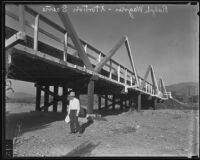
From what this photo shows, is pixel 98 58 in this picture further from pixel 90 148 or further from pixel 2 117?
pixel 2 117

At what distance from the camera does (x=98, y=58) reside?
41.1 feet

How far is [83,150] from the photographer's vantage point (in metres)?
6.26

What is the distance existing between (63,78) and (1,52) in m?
8.66

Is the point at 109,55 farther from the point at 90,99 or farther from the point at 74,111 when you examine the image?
the point at 74,111

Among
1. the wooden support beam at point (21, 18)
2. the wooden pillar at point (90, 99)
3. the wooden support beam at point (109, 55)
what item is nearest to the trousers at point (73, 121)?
the wooden pillar at point (90, 99)

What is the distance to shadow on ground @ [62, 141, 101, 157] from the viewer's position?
19.0 feet

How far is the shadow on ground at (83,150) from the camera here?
5778 millimetres

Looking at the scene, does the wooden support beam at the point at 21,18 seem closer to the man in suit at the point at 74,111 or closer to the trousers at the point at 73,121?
the man in suit at the point at 74,111

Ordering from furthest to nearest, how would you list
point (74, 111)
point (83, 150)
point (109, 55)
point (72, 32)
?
point (109, 55), point (72, 32), point (74, 111), point (83, 150)

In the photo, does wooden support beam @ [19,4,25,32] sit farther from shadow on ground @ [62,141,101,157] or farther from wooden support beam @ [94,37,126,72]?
wooden support beam @ [94,37,126,72]

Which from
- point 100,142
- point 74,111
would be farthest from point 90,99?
point 100,142

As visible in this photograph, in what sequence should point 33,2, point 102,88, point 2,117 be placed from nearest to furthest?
point 2,117, point 33,2, point 102,88

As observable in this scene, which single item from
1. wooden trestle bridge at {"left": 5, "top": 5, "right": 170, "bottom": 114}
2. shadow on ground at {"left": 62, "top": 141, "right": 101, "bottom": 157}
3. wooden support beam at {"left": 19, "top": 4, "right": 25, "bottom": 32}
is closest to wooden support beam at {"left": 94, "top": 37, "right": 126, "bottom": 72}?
wooden trestle bridge at {"left": 5, "top": 5, "right": 170, "bottom": 114}

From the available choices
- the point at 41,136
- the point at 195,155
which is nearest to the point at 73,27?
the point at 41,136
